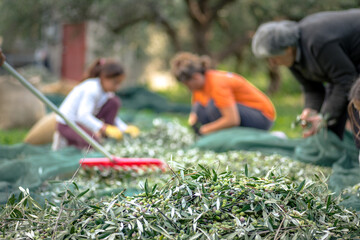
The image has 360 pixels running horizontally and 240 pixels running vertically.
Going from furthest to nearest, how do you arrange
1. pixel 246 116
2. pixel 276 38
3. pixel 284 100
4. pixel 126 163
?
pixel 284 100, pixel 246 116, pixel 126 163, pixel 276 38

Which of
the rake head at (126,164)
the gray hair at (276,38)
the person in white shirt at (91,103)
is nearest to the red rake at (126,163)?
the rake head at (126,164)

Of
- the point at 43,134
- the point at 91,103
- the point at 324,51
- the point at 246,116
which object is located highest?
the point at 324,51

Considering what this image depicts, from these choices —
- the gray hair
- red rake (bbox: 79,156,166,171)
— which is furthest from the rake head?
the gray hair

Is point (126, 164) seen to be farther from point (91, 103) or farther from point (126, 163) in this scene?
point (91, 103)

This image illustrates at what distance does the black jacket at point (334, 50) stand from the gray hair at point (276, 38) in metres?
0.06

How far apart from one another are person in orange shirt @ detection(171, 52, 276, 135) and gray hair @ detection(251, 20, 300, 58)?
1262mm

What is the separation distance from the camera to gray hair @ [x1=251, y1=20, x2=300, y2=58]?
2.85 metres

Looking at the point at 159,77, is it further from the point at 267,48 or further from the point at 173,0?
the point at 267,48

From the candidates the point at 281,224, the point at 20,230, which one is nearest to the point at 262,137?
the point at 281,224

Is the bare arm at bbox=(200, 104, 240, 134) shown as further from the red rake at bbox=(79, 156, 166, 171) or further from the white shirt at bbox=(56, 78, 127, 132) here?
the red rake at bbox=(79, 156, 166, 171)

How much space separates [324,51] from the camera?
2.70 m

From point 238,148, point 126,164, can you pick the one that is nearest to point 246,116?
point 238,148

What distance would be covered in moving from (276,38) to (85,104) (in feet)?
5.91

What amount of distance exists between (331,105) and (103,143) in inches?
81.6
